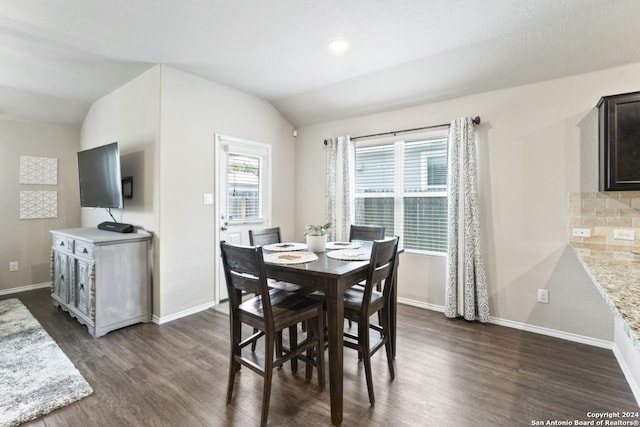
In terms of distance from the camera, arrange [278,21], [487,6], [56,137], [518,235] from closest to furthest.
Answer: [487,6], [278,21], [518,235], [56,137]

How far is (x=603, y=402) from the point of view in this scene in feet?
6.26

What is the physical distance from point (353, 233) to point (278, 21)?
2003 millimetres

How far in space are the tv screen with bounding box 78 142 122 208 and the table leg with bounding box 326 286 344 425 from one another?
106 inches

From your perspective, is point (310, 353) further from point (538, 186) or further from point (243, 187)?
point (538, 186)

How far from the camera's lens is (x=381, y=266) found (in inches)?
80.9

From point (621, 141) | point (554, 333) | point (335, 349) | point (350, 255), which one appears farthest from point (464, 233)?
point (335, 349)

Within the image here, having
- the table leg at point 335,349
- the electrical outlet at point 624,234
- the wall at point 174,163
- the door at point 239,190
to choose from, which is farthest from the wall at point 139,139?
the electrical outlet at point 624,234

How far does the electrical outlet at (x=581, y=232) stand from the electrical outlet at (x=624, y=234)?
17 cm

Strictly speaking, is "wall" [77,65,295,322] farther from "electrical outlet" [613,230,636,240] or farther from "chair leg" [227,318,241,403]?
"electrical outlet" [613,230,636,240]

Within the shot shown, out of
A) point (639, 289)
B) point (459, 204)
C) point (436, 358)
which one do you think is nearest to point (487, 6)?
point (459, 204)

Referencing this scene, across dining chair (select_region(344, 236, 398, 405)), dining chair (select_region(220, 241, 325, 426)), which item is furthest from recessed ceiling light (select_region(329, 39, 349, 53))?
dining chair (select_region(220, 241, 325, 426))

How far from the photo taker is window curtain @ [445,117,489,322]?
3156 mm

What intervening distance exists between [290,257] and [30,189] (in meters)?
4.50

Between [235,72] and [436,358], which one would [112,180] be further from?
[436,358]
